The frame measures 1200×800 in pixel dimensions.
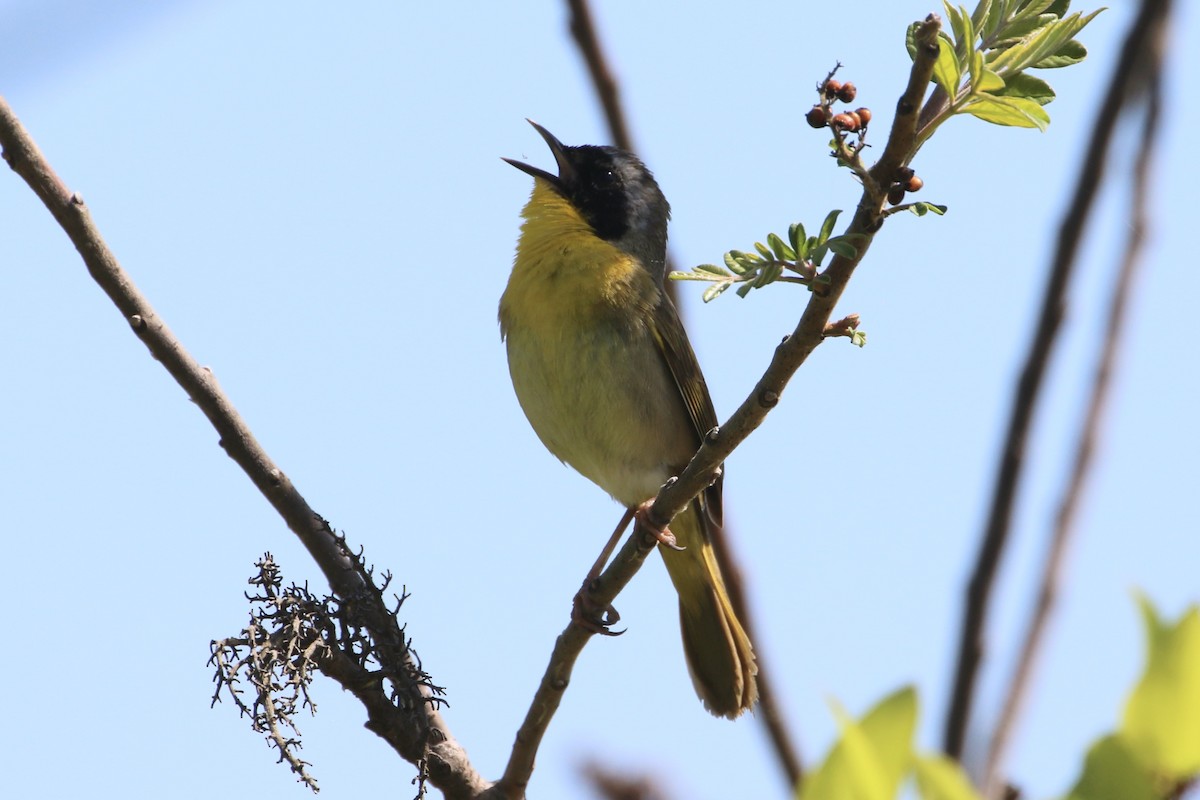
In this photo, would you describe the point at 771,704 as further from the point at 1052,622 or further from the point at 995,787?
the point at 995,787

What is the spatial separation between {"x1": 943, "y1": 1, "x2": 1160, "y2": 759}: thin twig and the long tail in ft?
11.8

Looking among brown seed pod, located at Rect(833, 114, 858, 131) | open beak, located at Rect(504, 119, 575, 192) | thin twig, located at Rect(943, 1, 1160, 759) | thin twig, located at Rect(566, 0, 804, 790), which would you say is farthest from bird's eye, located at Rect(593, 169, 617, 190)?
thin twig, located at Rect(943, 1, 1160, 759)

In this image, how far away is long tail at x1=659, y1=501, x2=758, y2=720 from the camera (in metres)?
5.52

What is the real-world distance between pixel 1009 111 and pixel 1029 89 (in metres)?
0.08

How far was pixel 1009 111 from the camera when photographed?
227cm

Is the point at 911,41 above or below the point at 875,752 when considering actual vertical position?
above

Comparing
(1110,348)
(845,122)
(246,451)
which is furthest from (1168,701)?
(246,451)

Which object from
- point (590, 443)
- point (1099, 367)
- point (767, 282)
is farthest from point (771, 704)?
point (590, 443)

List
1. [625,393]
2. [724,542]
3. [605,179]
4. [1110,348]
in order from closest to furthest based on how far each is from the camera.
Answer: [1110,348]
[724,542]
[625,393]
[605,179]

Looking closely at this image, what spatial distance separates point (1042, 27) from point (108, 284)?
217 centimetres

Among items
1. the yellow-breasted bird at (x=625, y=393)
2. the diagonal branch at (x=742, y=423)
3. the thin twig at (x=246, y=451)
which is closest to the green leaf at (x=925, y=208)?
the diagonal branch at (x=742, y=423)

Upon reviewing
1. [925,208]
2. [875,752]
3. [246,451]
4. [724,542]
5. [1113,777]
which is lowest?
[1113,777]

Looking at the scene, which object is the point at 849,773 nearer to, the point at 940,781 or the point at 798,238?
the point at 940,781

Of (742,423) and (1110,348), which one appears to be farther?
(742,423)
